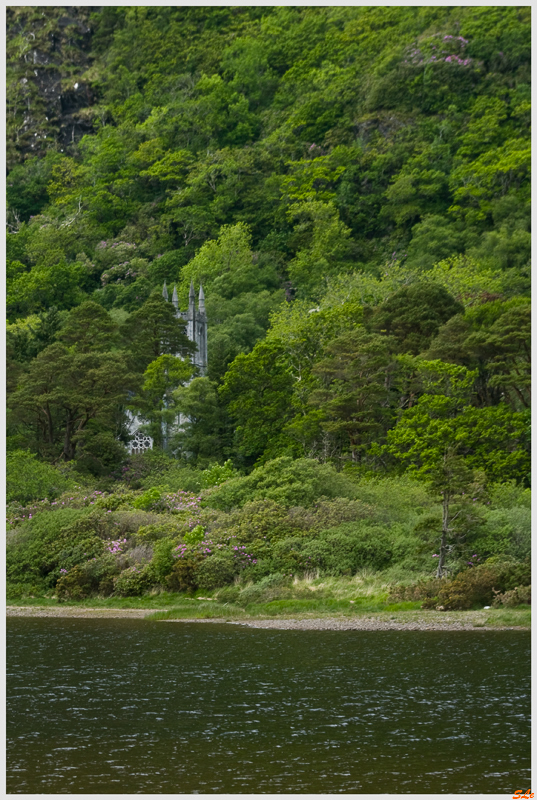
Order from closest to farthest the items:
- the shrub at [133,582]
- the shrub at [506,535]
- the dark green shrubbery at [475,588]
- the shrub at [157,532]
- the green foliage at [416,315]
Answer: the dark green shrubbery at [475,588]
the shrub at [506,535]
the shrub at [133,582]
the shrub at [157,532]
the green foliage at [416,315]

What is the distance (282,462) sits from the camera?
49.8 m

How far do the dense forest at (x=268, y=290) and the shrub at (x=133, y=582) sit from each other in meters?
0.14

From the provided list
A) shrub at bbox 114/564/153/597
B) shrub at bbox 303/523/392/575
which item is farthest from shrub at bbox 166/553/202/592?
shrub at bbox 303/523/392/575

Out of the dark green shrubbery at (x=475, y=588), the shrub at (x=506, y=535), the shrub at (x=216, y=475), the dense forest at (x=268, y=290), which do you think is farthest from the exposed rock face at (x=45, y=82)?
the dark green shrubbery at (x=475, y=588)

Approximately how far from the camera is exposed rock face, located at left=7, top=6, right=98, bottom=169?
146 meters

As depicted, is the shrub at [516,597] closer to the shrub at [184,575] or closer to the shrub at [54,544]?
the shrub at [184,575]

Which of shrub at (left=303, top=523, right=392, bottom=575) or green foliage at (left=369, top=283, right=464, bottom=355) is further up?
green foliage at (left=369, top=283, right=464, bottom=355)

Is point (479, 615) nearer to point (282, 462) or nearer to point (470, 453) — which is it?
point (282, 462)

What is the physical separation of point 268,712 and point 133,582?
20641 millimetres

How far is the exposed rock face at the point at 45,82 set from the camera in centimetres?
14575

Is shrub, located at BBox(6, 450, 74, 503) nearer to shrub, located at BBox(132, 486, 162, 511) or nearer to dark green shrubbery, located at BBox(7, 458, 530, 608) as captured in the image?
dark green shrubbery, located at BBox(7, 458, 530, 608)

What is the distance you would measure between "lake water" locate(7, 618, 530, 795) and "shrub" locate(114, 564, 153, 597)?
8500mm

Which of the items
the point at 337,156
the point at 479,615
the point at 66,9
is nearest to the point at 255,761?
the point at 479,615

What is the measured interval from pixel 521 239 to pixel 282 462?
2264 inches
